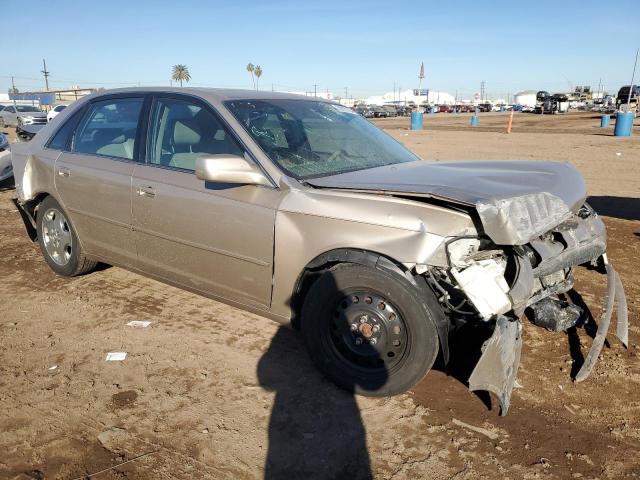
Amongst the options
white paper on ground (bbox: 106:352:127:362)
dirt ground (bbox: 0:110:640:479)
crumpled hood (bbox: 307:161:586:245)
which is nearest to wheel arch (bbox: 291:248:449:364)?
crumpled hood (bbox: 307:161:586:245)

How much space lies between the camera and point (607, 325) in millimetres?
3115

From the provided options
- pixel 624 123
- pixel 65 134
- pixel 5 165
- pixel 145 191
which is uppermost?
pixel 624 123

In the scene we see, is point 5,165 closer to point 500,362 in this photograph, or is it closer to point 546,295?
point 546,295

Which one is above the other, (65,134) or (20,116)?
(65,134)

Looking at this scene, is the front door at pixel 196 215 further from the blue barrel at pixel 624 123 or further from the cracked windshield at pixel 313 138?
the blue barrel at pixel 624 123

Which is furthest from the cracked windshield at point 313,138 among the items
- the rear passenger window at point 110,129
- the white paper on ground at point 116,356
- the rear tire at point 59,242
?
the rear tire at point 59,242

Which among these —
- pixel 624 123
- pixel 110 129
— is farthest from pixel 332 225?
pixel 624 123

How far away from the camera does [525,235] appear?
8.38 ft

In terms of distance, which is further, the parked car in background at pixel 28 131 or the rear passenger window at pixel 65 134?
the parked car in background at pixel 28 131

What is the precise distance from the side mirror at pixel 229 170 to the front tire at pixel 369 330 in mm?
734

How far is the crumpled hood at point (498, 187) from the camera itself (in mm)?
2504

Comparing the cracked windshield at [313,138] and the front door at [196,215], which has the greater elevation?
the cracked windshield at [313,138]

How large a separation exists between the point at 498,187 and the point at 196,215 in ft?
6.30

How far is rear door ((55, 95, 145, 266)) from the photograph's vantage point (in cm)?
387
